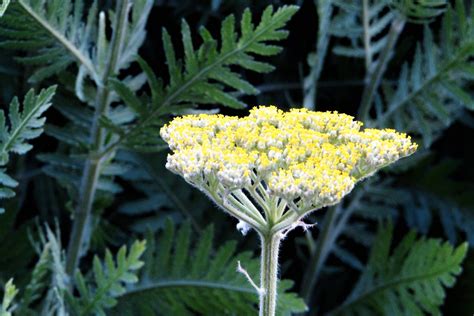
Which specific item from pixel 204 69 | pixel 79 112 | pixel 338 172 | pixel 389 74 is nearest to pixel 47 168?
pixel 79 112

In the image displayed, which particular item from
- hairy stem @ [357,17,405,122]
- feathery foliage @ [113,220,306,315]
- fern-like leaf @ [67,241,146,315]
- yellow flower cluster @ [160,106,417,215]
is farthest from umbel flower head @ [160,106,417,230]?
hairy stem @ [357,17,405,122]

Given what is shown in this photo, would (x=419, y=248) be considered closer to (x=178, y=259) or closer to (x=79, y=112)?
(x=178, y=259)

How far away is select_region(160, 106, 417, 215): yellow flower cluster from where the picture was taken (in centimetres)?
106

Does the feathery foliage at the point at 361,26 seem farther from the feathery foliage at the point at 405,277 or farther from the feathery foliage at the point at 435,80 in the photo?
the feathery foliage at the point at 405,277

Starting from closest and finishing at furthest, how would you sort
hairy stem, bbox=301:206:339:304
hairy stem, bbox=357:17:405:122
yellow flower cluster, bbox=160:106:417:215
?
yellow flower cluster, bbox=160:106:417:215 < hairy stem, bbox=357:17:405:122 < hairy stem, bbox=301:206:339:304

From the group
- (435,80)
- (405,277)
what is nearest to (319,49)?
(435,80)

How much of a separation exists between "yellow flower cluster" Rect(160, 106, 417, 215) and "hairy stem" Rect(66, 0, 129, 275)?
0.47 m

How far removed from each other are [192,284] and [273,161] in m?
0.75

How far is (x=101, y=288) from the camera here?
61.6 inches

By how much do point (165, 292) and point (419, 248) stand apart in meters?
0.57

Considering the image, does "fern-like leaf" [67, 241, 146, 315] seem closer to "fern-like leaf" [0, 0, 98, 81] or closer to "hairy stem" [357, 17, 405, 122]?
"fern-like leaf" [0, 0, 98, 81]

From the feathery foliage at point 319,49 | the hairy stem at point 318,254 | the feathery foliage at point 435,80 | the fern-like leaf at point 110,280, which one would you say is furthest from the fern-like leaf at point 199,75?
the hairy stem at point 318,254

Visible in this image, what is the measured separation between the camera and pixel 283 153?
1130mm

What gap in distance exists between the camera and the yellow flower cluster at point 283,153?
3.47 feet
